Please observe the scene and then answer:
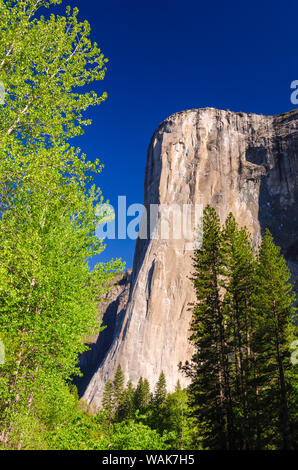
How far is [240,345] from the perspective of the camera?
1783 cm

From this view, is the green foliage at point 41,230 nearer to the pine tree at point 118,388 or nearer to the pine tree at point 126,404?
the pine tree at point 126,404

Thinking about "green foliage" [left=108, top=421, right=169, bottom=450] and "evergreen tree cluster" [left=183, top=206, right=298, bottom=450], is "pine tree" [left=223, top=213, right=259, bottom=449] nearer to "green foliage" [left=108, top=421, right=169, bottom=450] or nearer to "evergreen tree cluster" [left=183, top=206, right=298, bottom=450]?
"evergreen tree cluster" [left=183, top=206, right=298, bottom=450]

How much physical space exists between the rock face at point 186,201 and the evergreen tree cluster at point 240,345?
45447 millimetres

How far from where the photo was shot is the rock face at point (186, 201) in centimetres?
6275

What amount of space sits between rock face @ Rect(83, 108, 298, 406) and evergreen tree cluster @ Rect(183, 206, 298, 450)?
149ft

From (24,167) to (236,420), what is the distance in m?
15.6

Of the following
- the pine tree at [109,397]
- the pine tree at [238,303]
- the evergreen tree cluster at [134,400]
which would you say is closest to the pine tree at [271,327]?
the pine tree at [238,303]

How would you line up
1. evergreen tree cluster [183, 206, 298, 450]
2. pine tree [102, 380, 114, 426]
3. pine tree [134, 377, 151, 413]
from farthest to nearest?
pine tree [102, 380, 114, 426], pine tree [134, 377, 151, 413], evergreen tree cluster [183, 206, 298, 450]

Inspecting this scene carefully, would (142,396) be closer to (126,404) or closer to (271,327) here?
(126,404)

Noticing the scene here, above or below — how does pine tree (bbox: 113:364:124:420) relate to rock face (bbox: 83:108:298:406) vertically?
below

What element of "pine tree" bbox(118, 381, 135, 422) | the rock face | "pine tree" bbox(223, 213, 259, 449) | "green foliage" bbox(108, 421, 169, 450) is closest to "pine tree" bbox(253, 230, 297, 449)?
"pine tree" bbox(223, 213, 259, 449)

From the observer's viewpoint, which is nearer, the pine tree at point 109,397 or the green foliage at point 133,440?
the green foliage at point 133,440

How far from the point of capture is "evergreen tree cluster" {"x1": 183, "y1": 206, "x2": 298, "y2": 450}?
48.0 ft
